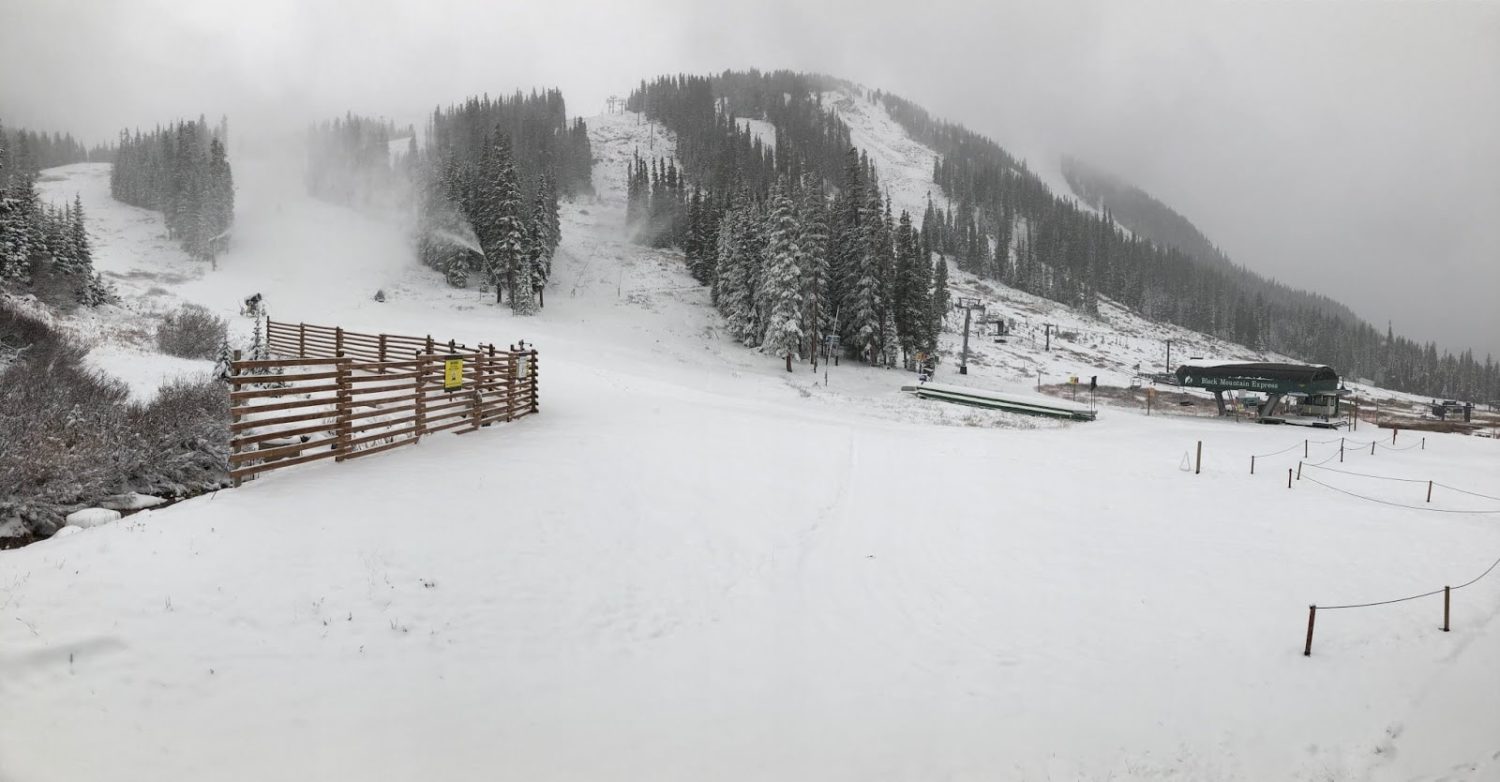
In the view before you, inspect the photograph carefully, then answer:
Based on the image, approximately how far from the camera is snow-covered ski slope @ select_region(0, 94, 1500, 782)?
487cm

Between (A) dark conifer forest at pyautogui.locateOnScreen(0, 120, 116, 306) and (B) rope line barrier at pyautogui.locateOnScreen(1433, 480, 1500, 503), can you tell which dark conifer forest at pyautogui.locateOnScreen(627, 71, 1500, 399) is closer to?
(B) rope line barrier at pyautogui.locateOnScreen(1433, 480, 1500, 503)

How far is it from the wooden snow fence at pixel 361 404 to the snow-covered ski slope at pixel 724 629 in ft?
1.84

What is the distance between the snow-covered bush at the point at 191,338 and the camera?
2069 centimetres

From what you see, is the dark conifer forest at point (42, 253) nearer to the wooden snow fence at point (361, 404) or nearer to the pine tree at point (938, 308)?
the wooden snow fence at point (361, 404)

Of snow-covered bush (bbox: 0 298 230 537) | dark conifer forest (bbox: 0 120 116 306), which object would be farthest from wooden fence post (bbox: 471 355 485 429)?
dark conifer forest (bbox: 0 120 116 306)

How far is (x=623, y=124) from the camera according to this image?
174 metres

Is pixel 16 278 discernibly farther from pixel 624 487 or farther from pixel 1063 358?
pixel 1063 358

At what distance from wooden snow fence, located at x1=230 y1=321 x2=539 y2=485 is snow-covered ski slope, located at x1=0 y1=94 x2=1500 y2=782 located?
0.56 m

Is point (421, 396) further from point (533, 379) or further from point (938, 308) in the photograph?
point (938, 308)

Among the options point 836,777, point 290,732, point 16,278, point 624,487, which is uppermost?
point 16,278

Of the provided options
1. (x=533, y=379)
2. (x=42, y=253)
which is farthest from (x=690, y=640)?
(x=42, y=253)

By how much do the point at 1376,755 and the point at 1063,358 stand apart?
249 feet

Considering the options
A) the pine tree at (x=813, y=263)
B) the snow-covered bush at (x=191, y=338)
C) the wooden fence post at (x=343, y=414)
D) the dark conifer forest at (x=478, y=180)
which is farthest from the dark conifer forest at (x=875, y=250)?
the wooden fence post at (x=343, y=414)

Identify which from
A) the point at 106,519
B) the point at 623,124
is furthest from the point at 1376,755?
the point at 623,124
